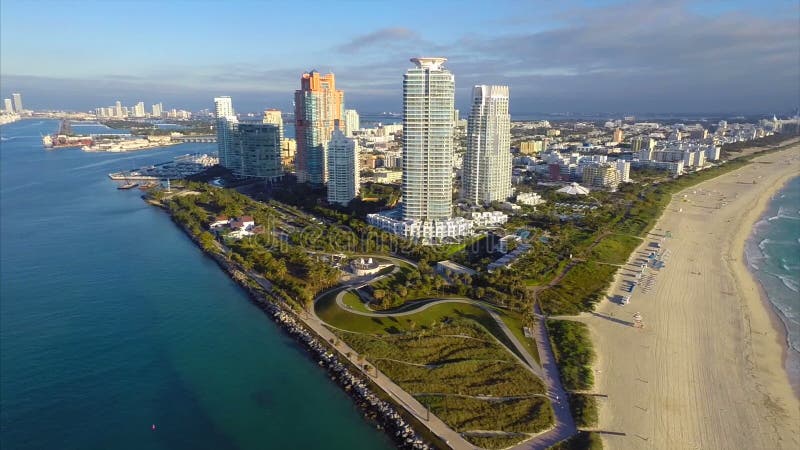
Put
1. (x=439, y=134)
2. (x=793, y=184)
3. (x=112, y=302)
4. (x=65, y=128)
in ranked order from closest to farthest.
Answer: (x=112, y=302) < (x=439, y=134) < (x=793, y=184) < (x=65, y=128)

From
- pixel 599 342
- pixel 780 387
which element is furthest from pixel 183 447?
pixel 780 387

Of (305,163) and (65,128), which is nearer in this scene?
(305,163)

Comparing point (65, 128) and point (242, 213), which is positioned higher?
point (65, 128)

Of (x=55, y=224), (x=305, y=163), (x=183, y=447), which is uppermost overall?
(x=305, y=163)

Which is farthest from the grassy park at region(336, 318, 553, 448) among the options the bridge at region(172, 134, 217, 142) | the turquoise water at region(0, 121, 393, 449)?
the bridge at region(172, 134, 217, 142)

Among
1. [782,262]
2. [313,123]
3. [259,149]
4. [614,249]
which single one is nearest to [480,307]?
[614,249]

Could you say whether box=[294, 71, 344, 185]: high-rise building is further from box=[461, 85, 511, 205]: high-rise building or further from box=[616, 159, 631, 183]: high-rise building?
box=[616, 159, 631, 183]: high-rise building

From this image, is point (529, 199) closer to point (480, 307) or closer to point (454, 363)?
point (480, 307)

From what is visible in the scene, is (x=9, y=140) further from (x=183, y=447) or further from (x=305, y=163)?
(x=183, y=447)
